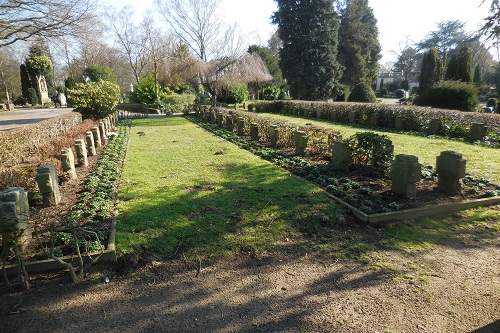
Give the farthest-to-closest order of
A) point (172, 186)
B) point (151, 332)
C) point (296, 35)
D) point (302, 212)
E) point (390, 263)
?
point (296, 35)
point (172, 186)
point (302, 212)
point (390, 263)
point (151, 332)

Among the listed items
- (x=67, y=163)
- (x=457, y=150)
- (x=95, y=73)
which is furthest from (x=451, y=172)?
(x=95, y=73)

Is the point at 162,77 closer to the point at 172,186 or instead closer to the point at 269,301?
the point at 172,186

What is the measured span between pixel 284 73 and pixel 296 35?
12.8 ft

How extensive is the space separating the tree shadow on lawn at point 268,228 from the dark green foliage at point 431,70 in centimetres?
2658

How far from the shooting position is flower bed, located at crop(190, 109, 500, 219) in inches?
217

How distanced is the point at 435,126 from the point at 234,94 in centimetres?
2364

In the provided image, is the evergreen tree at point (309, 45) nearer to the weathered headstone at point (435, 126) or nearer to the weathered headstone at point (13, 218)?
the weathered headstone at point (435, 126)

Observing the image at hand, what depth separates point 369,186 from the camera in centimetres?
644

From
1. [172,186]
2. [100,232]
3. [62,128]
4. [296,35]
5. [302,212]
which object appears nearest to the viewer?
[100,232]

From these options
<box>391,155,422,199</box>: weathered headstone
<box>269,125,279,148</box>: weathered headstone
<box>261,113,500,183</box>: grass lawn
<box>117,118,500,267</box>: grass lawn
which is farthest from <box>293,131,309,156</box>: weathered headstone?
<box>391,155,422,199</box>: weathered headstone

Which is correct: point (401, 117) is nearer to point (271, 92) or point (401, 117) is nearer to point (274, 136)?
point (274, 136)

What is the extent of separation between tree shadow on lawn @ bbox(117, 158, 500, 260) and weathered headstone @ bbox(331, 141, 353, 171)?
1.73m

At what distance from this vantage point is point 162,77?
3497cm

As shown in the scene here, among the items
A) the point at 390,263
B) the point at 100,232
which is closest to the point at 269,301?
the point at 390,263
